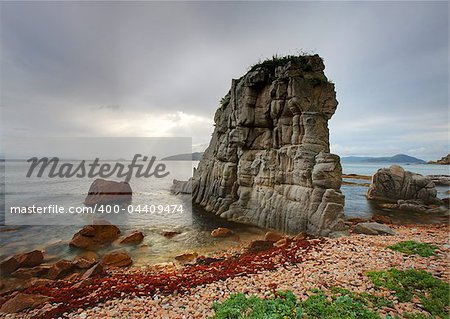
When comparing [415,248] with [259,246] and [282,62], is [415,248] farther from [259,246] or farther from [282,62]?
[282,62]

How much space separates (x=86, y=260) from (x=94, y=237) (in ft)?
14.6

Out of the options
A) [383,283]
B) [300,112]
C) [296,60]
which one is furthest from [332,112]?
[383,283]

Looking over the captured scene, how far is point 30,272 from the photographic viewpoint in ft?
35.9

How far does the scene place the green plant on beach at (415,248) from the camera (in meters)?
9.05

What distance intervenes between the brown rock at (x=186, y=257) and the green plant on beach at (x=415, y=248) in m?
10.3

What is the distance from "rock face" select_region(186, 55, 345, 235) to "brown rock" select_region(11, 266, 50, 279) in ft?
47.2

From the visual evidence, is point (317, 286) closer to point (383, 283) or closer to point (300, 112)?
point (383, 283)

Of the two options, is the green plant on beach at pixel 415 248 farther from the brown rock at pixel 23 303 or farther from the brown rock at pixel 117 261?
the brown rock at pixel 23 303

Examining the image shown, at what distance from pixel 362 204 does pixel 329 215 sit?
20509mm

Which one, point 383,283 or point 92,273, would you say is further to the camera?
point 92,273

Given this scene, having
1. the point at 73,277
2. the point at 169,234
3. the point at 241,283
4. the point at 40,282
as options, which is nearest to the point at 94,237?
the point at 169,234

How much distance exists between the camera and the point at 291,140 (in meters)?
18.2

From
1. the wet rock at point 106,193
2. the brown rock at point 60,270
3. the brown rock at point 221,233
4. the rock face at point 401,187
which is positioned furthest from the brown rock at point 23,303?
the rock face at point 401,187

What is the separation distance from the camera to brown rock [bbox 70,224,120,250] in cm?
1527
